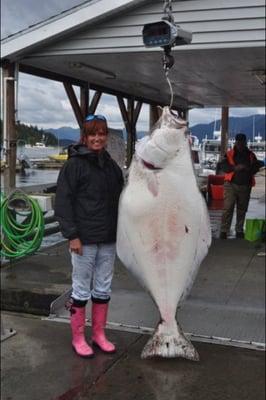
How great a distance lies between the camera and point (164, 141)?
204 cm

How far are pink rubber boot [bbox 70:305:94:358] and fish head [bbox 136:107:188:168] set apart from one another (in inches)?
96.5

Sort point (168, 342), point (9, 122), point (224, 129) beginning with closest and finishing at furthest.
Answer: point (168, 342)
point (9, 122)
point (224, 129)

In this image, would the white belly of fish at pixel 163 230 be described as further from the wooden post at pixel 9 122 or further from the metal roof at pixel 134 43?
the wooden post at pixel 9 122

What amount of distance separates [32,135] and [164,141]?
6.62m

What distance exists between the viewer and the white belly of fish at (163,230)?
6.72 ft

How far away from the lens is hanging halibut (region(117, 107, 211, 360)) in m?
2.04

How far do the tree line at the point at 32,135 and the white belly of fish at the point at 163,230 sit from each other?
5.72m

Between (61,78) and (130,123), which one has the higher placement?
(61,78)

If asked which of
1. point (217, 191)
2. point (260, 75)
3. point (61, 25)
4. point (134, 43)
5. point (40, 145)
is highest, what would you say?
point (61, 25)

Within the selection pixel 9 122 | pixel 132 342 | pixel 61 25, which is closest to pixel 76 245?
pixel 132 342

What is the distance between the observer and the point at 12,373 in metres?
4.18

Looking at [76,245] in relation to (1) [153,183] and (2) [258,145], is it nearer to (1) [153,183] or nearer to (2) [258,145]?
(1) [153,183]

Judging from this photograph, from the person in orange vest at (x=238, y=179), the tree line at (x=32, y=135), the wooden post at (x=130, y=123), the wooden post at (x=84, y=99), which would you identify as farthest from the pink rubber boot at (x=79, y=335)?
the wooden post at (x=130, y=123)

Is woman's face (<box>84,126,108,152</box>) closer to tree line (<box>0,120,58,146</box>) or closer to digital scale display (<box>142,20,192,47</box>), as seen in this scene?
digital scale display (<box>142,20,192,47</box>)
